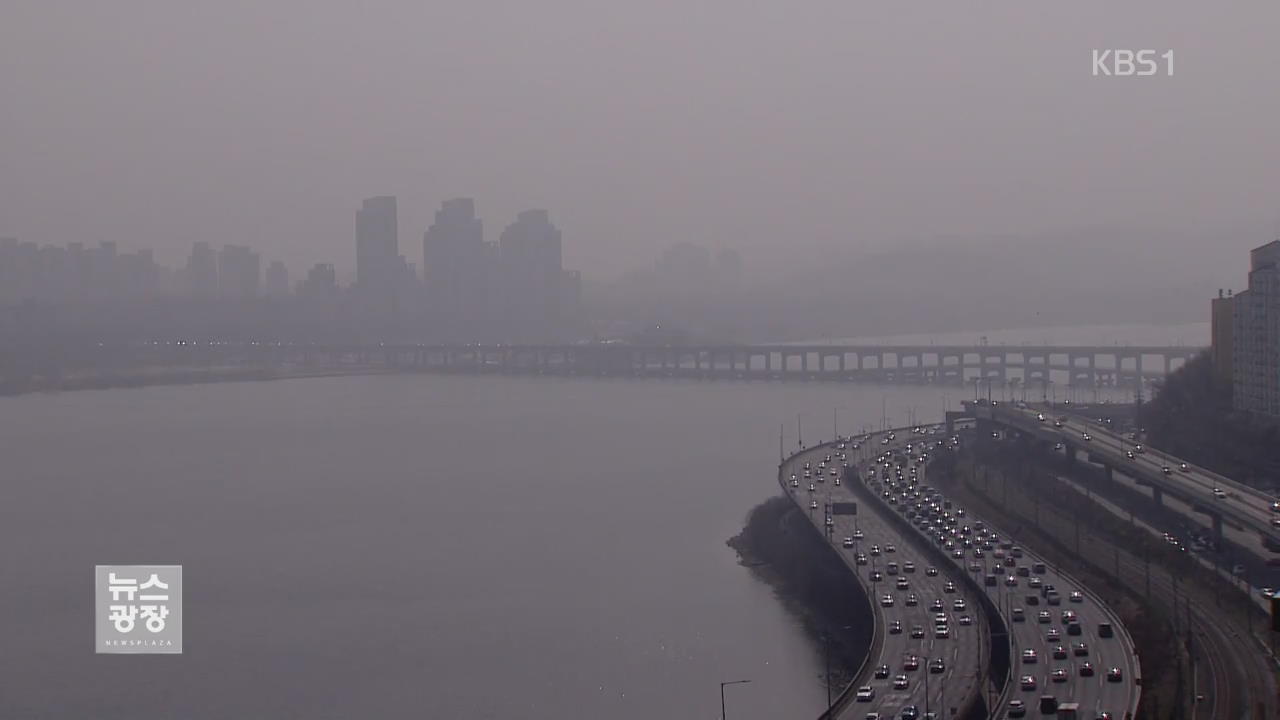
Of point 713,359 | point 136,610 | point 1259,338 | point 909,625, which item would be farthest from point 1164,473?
point 713,359

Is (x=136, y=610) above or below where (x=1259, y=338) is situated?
below

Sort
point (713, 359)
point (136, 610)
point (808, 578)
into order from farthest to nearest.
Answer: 1. point (713, 359)
2. point (808, 578)
3. point (136, 610)

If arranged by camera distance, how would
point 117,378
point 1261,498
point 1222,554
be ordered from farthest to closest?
point 117,378, point 1261,498, point 1222,554

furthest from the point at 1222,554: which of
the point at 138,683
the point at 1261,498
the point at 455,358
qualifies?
the point at 455,358

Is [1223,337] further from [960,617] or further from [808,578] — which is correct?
[960,617]

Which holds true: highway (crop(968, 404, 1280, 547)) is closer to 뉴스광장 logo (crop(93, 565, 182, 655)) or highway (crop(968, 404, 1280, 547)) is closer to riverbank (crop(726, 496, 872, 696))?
riverbank (crop(726, 496, 872, 696))

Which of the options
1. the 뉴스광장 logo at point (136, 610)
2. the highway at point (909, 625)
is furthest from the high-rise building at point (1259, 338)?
the 뉴스광장 logo at point (136, 610)

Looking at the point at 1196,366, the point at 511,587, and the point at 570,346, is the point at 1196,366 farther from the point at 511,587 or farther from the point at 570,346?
the point at 570,346

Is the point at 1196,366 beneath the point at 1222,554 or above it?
above
